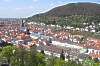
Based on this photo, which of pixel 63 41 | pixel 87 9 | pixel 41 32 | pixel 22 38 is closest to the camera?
pixel 22 38

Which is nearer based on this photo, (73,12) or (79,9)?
(73,12)

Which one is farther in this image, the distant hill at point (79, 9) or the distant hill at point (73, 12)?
the distant hill at point (79, 9)

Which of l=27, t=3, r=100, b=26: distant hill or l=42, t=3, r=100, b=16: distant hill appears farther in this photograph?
l=42, t=3, r=100, b=16: distant hill

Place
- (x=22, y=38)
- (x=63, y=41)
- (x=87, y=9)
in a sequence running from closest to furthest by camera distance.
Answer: (x=22, y=38) < (x=63, y=41) < (x=87, y=9)

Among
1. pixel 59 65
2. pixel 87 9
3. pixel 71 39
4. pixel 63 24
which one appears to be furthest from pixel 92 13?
pixel 59 65

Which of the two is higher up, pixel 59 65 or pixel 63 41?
pixel 59 65

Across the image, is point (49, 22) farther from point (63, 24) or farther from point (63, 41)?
point (63, 41)

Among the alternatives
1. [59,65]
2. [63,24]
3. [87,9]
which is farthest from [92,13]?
[59,65]

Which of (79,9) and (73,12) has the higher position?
(79,9)

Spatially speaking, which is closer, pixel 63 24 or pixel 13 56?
pixel 13 56

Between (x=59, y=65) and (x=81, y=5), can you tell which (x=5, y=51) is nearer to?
(x=59, y=65)
